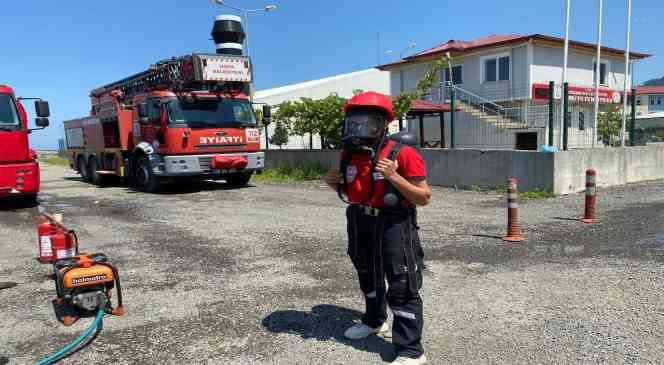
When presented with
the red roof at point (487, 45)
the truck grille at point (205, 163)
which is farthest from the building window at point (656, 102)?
the truck grille at point (205, 163)

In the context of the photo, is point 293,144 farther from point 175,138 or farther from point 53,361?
point 53,361

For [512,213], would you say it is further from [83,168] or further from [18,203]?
[83,168]

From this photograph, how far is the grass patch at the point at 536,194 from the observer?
413 inches

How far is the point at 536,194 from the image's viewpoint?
1065cm

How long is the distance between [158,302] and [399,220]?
2.57 meters

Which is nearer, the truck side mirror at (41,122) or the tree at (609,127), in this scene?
the truck side mirror at (41,122)

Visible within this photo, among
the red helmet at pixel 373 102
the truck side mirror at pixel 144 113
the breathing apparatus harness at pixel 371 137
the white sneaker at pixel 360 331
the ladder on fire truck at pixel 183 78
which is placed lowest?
the white sneaker at pixel 360 331

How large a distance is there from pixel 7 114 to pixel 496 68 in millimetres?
20286

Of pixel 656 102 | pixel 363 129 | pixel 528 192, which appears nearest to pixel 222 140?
pixel 528 192

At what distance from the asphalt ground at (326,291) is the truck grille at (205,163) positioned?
132 inches

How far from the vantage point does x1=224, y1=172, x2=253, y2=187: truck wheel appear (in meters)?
14.1

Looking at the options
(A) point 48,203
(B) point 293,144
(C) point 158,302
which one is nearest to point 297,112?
(B) point 293,144

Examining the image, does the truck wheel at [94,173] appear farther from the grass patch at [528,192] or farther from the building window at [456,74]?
the building window at [456,74]

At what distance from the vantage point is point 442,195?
1152 cm
